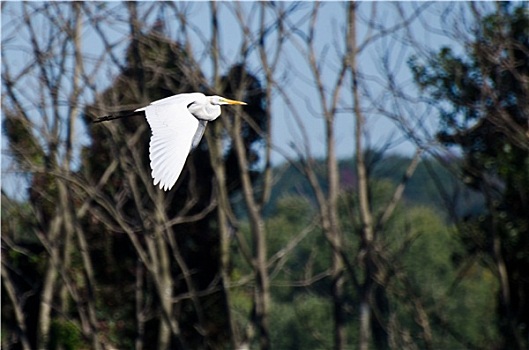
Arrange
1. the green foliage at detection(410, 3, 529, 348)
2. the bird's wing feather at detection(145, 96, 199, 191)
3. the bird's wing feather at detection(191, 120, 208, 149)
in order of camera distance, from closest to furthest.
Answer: the bird's wing feather at detection(145, 96, 199, 191), the bird's wing feather at detection(191, 120, 208, 149), the green foliage at detection(410, 3, 529, 348)

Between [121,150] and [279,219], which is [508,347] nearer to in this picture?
[121,150]

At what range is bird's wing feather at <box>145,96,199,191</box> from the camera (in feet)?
21.9

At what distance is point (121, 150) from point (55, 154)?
2.37 feet

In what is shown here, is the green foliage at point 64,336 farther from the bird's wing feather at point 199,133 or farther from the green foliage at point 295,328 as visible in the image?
the green foliage at point 295,328

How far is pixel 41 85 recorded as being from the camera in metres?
14.8

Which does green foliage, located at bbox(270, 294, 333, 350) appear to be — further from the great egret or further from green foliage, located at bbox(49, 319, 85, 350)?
the great egret

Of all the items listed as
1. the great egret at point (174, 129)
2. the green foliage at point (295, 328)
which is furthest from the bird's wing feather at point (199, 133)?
the green foliage at point (295, 328)

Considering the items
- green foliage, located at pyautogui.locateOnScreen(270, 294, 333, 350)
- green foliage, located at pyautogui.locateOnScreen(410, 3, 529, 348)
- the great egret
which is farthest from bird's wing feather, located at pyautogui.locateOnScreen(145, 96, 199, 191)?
green foliage, located at pyautogui.locateOnScreen(270, 294, 333, 350)

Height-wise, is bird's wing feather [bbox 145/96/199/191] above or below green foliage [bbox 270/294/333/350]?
above

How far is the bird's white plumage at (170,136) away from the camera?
21.9 ft

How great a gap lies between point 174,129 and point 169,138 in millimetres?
161

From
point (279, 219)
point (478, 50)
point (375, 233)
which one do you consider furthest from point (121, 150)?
point (279, 219)

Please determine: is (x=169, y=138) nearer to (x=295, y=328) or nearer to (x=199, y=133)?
(x=199, y=133)

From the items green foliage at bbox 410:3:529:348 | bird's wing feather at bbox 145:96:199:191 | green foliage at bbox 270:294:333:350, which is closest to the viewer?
bird's wing feather at bbox 145:96:199:191
